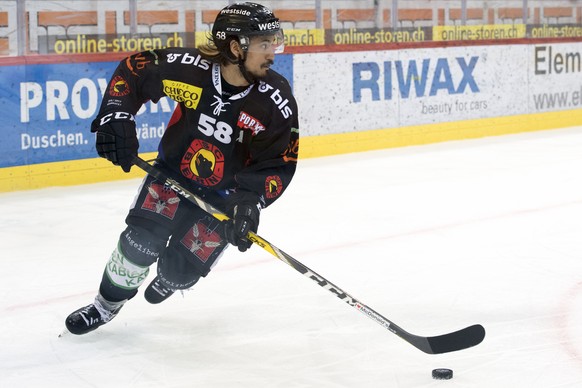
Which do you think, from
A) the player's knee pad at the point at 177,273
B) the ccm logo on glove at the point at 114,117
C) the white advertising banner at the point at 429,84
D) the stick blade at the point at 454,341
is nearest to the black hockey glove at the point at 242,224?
the player's knee pad at the point at 177,273

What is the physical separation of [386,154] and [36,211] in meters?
3.12

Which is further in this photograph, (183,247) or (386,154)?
(386,154)

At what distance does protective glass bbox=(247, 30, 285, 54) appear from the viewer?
10.9 feet

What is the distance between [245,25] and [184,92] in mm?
316

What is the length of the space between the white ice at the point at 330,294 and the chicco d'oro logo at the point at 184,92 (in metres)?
0.78

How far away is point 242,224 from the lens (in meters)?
3.23

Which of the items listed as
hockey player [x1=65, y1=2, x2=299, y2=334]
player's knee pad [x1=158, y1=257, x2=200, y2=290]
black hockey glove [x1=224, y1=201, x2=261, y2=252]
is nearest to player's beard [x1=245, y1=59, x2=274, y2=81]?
hockey player [x1=65, y1=2, x2=299, y2=334]

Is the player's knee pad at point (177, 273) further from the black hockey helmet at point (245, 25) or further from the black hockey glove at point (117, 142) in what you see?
the black hockey helmet at point (245, 25)

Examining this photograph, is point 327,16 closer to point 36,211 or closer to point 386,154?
point 386,154

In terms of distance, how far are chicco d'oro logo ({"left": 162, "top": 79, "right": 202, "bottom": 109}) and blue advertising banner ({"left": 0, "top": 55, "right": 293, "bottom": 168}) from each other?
329cm

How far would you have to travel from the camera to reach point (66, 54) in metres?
6.85

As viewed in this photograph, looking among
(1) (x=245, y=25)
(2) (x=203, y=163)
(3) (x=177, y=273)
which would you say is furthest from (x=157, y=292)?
(1) (x=245, y=25)

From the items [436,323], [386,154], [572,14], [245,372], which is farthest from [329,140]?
[245,372]

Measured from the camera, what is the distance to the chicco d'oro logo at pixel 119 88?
11.4ft
